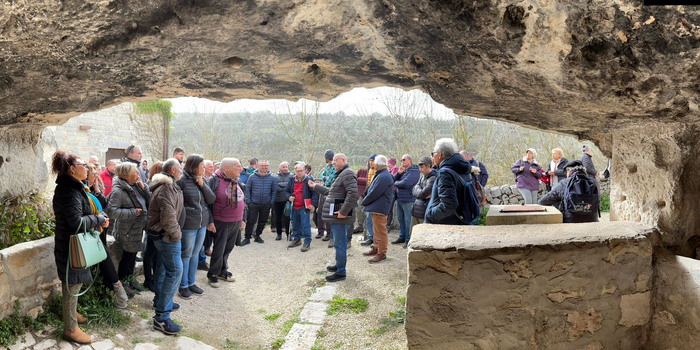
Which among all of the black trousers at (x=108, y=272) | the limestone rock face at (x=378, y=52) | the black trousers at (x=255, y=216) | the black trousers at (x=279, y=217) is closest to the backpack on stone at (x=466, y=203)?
the limestone rock face at (x=378, y=52)

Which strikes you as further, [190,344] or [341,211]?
[341,211]

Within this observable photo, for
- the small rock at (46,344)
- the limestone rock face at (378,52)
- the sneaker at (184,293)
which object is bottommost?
the sneaker at (184,293)

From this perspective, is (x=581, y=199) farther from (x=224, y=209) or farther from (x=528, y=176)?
(x=528, y=176)

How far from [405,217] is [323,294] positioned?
2.99 metres

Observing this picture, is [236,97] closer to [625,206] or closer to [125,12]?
[125,12]

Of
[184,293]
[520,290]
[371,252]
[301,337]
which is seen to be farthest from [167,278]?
[371,252]

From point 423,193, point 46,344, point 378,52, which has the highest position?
point 378,52

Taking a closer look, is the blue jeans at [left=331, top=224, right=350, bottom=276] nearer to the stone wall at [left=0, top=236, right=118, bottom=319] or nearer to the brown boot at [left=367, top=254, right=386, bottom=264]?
the brown boot at [left=367, top=254, right=386, bottom=264]

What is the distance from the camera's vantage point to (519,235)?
9.59ft

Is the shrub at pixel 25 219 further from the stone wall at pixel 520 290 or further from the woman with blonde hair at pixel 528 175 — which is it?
the woman with blonde hair at pixel 528 175

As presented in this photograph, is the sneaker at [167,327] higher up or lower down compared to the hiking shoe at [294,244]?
higher up

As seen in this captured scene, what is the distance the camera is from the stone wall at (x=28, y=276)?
346 centimetres

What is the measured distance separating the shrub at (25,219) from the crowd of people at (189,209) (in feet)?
1.42

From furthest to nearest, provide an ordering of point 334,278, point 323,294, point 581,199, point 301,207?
point 301,207 < point 334,278 < point 323,294 < point 581,199
